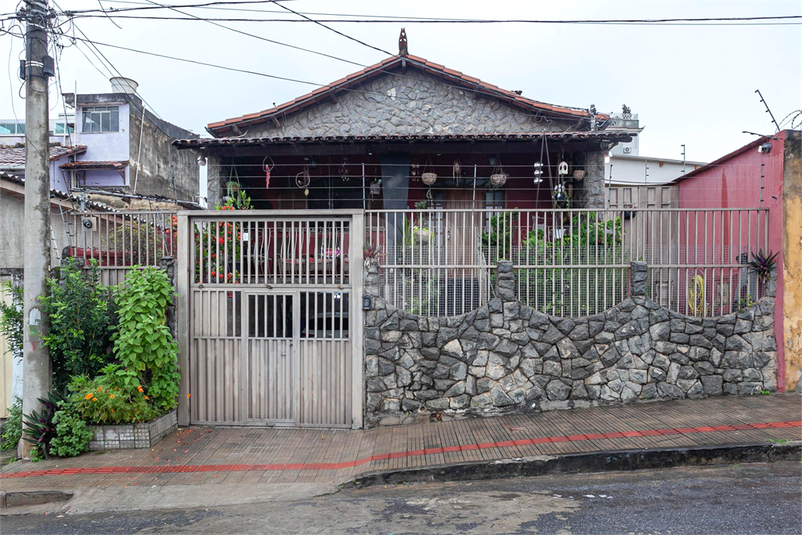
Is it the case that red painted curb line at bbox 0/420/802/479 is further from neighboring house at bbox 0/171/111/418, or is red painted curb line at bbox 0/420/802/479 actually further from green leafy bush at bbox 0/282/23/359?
neighboring house at bbox 0/171/111/418

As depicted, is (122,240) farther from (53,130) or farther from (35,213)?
(53,130)

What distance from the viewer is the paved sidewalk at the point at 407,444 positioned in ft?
19.4

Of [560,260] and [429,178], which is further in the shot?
[429,178]

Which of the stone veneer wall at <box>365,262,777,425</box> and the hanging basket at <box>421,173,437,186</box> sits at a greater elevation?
the hanging basket at <box>421,173,437,186</box>

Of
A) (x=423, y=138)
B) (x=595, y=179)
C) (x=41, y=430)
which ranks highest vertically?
(x=423, y=138)

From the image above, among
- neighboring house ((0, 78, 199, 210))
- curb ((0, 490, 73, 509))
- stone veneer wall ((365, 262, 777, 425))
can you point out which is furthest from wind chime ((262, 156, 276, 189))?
neighboring house ((0, 78, 199, 210))

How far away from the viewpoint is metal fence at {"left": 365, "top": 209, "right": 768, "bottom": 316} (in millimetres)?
7477

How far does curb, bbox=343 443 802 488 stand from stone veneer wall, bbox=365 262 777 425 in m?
1.62

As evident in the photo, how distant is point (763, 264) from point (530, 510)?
548 cm

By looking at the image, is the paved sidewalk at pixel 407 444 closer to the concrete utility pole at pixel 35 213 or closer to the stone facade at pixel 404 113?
the concrete utility pole at pixel 35 213

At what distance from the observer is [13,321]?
705 cm

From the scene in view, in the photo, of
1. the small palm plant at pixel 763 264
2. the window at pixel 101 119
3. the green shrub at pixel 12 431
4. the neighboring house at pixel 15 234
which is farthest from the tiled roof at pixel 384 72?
the window at pixel 101 119

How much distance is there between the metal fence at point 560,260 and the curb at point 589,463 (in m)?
2.33

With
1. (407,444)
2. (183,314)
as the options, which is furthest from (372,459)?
(183,314)
